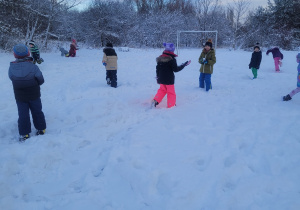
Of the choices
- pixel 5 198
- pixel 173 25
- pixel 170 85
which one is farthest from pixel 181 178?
pixel 173 25

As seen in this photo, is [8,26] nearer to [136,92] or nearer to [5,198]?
[136,92]

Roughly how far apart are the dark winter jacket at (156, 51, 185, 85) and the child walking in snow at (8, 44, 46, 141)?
274 centimetres

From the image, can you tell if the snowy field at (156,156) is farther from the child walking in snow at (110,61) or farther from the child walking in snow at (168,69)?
the child walking in snow at (110,61)

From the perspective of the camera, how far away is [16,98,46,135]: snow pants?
421 cm

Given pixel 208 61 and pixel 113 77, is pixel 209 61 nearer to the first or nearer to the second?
pixel 208 61

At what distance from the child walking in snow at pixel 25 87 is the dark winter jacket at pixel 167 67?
2.74m

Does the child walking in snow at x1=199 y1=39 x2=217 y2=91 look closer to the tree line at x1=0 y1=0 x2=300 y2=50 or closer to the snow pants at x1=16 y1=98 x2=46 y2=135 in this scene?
the snow pants at x1=16 y1=98 x2=46 y2=135

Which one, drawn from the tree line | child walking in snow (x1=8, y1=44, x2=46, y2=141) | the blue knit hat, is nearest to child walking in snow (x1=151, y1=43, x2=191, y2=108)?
child walking in snow (x1=8, y1=44, x2=46, y2=141)

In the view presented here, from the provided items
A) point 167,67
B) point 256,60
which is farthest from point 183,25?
point 167,67

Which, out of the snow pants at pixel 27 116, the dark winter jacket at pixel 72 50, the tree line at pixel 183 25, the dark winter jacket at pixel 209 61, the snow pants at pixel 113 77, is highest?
the tree line at pixel 183 25

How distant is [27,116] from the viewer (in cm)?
426

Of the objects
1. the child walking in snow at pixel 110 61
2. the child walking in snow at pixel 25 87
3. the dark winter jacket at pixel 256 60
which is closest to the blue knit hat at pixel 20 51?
the child walking in snow at pixel 25 87

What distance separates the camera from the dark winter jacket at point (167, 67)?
5.51 m

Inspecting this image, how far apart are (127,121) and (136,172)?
6.54ft
